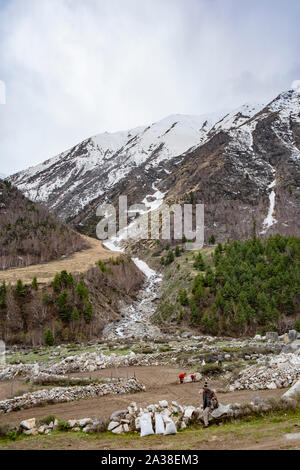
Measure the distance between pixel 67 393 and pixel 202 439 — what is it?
8.41 m

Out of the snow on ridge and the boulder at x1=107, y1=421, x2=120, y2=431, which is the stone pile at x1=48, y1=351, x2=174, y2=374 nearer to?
the boulder at x1=107, y1=421, x2=120, y2=431

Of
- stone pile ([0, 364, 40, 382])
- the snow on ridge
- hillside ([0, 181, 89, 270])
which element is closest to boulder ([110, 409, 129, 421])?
stone pile ([0, 364, 40, 382])

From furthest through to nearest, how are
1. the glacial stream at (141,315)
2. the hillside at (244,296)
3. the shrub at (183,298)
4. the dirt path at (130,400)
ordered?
1. the shrub at (183,298)
2. the glacial stream at (141,315)
3. the hillside at (244,296)
4. the dirt path at (130,400)

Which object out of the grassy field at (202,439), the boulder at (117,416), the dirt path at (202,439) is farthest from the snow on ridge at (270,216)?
the boulder at (117,416)

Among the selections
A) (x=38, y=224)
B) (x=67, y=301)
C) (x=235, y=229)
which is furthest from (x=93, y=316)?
(x=235, y=229)

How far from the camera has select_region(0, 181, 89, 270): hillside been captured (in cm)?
6184

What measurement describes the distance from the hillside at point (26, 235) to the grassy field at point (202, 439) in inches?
2155

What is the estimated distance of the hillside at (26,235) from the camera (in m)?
61.8

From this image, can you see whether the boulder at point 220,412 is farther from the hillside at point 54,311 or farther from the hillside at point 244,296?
the hillside at point 54,311

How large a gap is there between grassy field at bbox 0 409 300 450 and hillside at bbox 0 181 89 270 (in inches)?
2155

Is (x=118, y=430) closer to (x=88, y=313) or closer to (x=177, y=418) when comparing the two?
(x=177, y=418)

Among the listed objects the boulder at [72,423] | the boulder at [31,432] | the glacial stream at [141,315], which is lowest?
the glacial stream at [141,315]

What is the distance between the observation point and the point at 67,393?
14.2m

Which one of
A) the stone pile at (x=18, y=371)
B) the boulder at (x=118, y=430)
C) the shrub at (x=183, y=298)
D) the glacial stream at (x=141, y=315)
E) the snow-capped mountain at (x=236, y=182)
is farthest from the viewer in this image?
the snow-capped mountain at (x=236, y=182)
